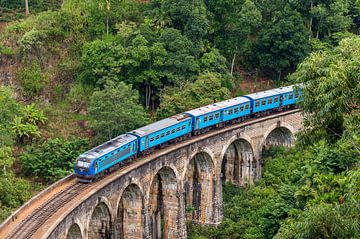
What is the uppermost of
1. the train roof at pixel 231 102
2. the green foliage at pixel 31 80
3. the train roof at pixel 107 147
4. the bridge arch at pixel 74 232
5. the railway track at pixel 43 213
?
the green foliage at pixel 31 80

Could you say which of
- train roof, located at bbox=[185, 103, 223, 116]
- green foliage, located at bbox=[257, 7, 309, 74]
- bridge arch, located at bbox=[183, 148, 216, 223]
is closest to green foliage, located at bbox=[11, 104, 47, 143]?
train roof, located at bbox=[185, 103, 223, 116]

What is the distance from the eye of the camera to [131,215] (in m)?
42.0

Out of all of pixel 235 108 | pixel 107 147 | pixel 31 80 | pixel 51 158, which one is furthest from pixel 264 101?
pixel 31 80

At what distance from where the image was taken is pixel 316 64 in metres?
27.6

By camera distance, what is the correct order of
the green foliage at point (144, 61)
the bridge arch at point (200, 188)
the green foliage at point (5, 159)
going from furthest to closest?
the green foliage at point (144, 61) → the bridge arch at point (200, 188) → the green foliage at point (5, 159)

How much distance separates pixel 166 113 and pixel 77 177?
16504mm

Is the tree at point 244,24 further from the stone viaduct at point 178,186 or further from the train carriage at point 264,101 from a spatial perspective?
the stone viaduct at point 178,186

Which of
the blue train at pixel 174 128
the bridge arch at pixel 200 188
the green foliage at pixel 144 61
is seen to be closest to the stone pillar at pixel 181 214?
the bridge arch at pixel 200 188

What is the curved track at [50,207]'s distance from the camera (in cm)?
3209

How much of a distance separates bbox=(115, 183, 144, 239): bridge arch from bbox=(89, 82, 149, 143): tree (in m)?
9.08

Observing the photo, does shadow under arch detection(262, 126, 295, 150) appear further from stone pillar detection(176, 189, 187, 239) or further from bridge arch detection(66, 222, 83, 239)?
bridge arch detection(66, 222, 83, 239)

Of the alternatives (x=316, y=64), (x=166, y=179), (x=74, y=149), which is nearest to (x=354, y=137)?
(x=316, y=64)

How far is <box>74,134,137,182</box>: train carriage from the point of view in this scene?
1499 inches

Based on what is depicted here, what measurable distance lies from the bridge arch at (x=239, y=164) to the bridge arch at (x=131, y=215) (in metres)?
13.4
